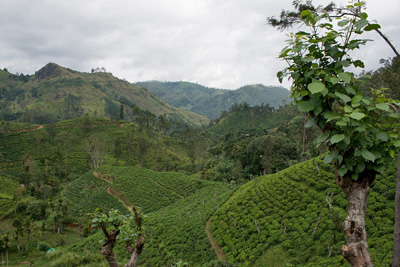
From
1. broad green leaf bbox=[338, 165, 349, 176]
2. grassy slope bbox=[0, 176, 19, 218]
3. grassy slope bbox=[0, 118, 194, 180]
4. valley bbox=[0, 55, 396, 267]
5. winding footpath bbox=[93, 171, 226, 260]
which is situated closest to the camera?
broad green leaf bbox=[338, 165, 349, 176]

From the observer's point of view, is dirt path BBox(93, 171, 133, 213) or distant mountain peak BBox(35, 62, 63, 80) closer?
dirt path BBox(93, 171, 133, 213)

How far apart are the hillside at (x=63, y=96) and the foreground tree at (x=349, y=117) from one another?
284 ft

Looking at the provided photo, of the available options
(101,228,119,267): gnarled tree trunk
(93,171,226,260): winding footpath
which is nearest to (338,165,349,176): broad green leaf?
(93,171,226,260): winding footpath

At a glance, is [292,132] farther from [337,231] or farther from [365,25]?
[365,25]

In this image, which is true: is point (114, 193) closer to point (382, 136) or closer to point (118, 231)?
point (118, 231)

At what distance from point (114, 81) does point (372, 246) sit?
187126 mm

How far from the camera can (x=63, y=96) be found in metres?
123

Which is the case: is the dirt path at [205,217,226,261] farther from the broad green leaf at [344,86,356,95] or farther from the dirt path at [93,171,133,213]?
the dirt path at [93,171,133,213]

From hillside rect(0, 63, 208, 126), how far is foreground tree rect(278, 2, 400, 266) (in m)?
86.6

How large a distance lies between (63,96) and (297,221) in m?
136

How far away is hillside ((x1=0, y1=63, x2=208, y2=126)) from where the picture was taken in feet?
348

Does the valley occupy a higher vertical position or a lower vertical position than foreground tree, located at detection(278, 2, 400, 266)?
lower

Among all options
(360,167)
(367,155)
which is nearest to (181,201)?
(360,167)

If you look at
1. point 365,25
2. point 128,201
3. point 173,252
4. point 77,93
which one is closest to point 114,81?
point 77,93
